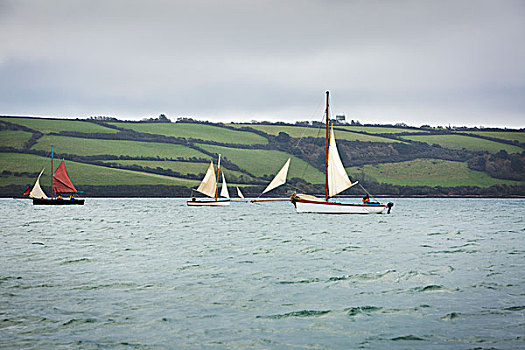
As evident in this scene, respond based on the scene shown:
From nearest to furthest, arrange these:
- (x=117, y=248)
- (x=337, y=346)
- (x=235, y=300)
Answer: (x=337, y=346) < (x=235, y=300) < (x=117, y=248)

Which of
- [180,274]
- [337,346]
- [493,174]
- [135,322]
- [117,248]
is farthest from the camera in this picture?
[493,174]

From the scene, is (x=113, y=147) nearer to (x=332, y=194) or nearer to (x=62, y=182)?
(x=62, y=182)

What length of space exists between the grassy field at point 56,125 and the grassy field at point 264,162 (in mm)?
32695

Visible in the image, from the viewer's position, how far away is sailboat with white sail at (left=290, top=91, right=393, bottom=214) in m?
59.4

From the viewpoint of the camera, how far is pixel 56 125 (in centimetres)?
16275

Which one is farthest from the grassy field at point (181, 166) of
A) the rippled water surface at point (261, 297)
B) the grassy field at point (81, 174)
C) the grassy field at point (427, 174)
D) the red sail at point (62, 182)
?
the rippled water surface at point (261, 297)

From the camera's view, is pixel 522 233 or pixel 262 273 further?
pixel 522 233

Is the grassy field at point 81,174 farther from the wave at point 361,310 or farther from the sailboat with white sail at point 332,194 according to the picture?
the wave at point 361,310

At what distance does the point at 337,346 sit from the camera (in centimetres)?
1178

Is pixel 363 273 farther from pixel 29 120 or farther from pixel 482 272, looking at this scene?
pixel 29 120

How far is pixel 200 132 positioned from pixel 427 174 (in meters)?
69.9

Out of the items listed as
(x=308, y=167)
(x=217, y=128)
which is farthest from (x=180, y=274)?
(x=217, y=128)

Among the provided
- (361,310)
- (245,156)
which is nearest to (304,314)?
(361,310)

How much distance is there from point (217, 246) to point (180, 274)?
412 inches
